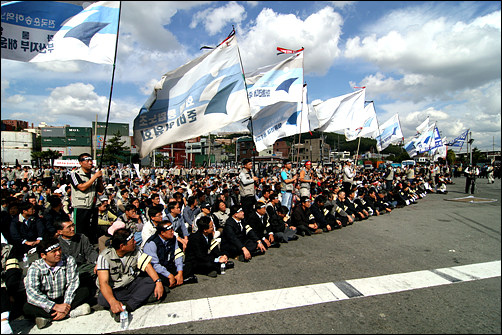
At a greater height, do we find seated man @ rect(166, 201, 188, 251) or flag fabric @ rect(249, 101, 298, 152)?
flag fabric @ rect(249, 101, 298, 152)

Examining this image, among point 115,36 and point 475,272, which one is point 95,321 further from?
point 475,272

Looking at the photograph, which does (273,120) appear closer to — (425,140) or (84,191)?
(84,191)

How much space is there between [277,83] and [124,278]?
7016 mm

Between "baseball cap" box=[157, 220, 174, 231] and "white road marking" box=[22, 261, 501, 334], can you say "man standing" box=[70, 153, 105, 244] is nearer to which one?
"baseball cap" box=[157, 220, 174, 231]

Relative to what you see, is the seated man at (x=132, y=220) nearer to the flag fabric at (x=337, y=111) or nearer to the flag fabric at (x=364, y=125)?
the flag fabric at (x=337, y=111)

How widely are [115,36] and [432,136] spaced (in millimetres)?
21626

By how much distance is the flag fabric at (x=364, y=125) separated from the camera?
12.9m

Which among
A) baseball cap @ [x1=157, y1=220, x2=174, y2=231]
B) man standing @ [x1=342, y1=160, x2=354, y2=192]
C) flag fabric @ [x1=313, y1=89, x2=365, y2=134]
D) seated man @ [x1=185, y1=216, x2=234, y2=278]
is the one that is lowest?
seated man @ [x1=185, y1=216, x2=234, y2=278]

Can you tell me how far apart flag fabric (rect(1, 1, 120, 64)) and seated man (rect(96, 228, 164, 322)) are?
121 inches

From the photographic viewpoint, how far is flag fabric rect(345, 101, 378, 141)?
12.9 meters

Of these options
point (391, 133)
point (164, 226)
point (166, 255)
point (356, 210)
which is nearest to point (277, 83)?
point (356, 210)

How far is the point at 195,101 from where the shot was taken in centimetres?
645

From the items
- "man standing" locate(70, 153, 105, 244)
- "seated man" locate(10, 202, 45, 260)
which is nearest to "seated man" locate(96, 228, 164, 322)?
"man standing" locate(70, 153, 105, 244)

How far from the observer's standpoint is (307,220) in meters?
7.51
